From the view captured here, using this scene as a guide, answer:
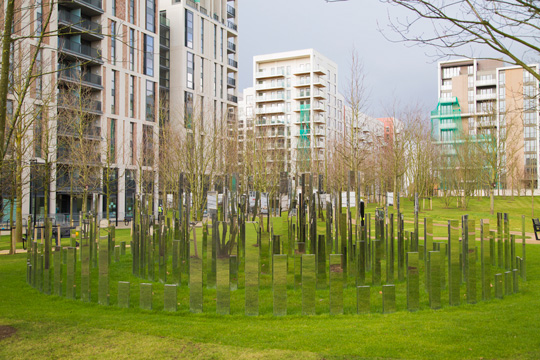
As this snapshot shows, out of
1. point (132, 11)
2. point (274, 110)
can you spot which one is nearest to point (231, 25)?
point (132, 11)

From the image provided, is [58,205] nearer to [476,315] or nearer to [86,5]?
[86,5]

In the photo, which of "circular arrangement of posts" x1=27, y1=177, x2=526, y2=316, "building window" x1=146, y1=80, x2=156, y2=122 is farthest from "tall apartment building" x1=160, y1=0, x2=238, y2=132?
"circular arrangement of posts" x1=27, y1=177, x2=526, y2=316

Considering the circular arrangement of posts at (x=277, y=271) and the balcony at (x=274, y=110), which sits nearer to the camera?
the circular arrangement of posts at (x=277, y=271)

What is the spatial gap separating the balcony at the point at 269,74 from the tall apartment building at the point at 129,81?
21010 mm

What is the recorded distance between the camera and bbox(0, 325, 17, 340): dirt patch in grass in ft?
19.2

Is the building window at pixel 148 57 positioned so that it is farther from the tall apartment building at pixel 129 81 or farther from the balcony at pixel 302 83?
the balcony at pixel 302 83

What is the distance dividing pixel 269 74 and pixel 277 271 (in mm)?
71150

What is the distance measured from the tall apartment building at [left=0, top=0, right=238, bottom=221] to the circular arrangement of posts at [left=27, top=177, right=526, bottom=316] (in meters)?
16.3

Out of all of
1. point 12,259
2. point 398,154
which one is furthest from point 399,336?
point 398,154

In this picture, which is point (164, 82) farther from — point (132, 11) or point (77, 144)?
point (77, 144)

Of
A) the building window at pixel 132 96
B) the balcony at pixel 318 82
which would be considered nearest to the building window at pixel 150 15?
the building window at pixel 132 96

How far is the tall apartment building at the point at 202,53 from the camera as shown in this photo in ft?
148

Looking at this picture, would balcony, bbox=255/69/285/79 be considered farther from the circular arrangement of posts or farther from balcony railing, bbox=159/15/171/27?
the circular arrangement of posts

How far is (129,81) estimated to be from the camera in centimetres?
3903
